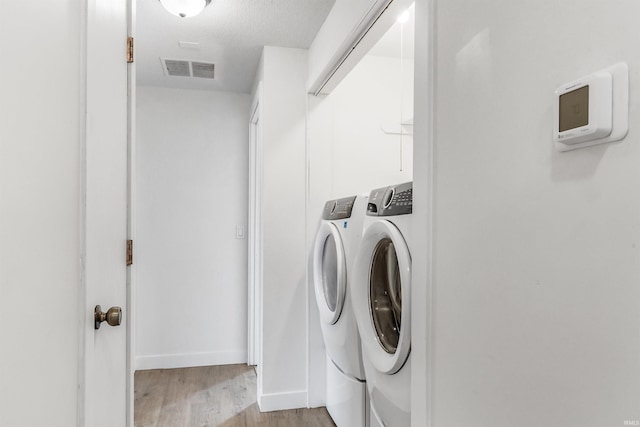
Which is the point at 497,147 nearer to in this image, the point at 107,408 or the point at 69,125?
the point at 69,125

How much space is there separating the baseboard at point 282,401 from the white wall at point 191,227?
0.99 metres

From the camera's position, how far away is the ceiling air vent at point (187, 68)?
9.63 ft

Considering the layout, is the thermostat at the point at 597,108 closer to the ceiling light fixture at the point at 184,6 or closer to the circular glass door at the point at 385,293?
the circular glass door at the point at 385,293

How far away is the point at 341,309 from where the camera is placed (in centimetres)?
212

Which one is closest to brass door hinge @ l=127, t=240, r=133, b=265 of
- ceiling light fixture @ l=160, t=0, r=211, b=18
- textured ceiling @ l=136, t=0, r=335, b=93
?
ceiling light fixture @ l=160, t=0, r=211, b=18

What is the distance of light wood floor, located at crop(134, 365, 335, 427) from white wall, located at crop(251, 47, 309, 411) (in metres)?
0.14

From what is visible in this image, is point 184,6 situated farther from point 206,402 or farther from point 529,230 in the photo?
point 206,402

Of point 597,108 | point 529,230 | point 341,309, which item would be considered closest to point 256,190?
point 341,309

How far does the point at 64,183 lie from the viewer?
0.84 meters

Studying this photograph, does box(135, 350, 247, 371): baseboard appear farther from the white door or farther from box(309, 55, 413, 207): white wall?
the white door

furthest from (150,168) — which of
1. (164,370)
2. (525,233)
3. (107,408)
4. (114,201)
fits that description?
(525,233)

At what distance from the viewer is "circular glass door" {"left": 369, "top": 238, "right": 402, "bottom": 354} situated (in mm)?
1732

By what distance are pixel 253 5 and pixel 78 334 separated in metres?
1.86

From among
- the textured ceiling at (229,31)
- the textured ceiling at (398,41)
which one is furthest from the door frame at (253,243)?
the textured ceiling at (398,41)
